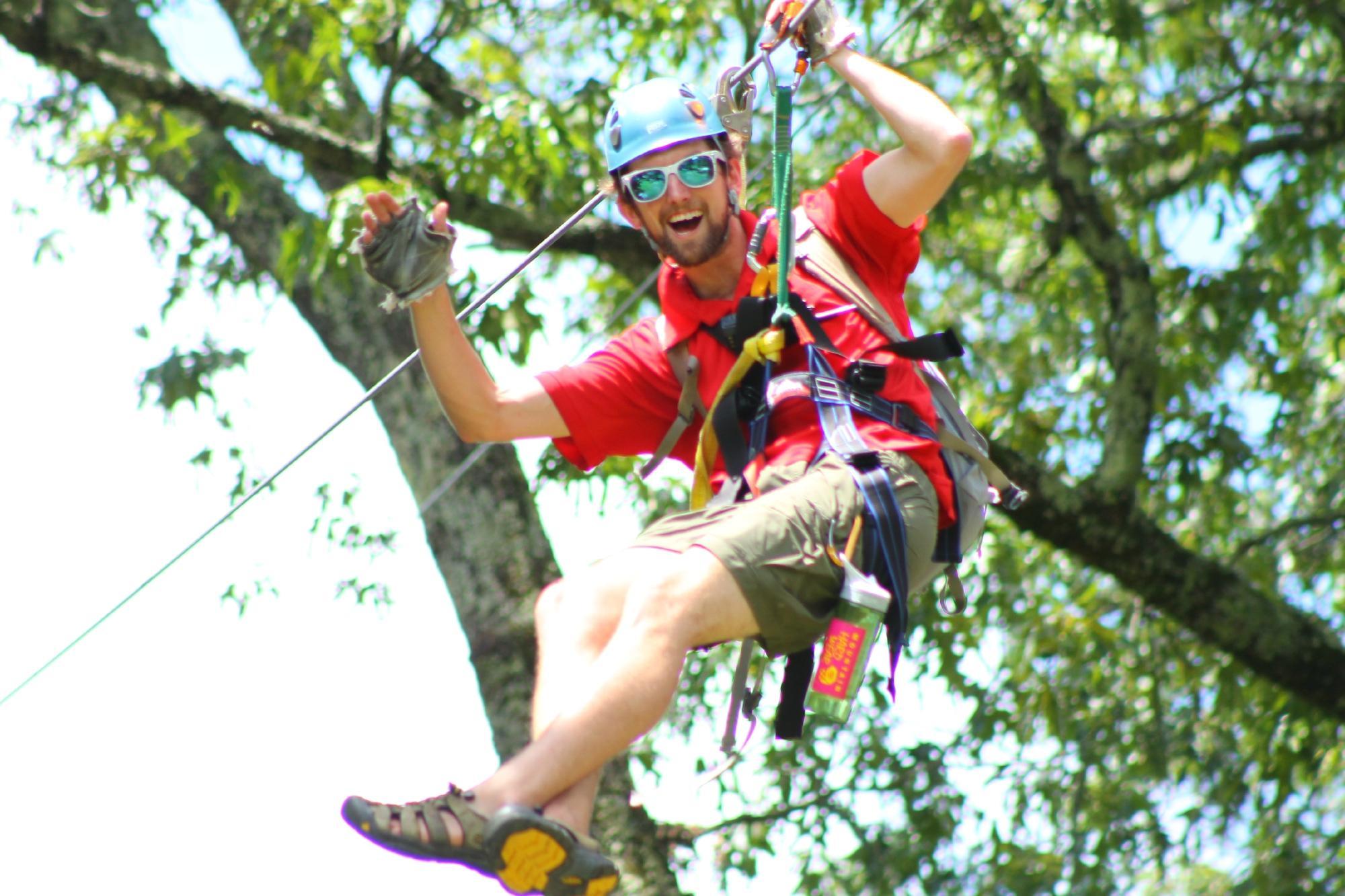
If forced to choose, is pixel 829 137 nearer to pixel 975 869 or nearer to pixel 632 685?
pixel 975 869

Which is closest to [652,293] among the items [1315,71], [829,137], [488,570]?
[488,570]

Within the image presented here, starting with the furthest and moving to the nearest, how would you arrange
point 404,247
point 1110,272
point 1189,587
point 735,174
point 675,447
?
point 1110,272 < point 1189,587 < point 675,447 < point 735,174 < point 404,247

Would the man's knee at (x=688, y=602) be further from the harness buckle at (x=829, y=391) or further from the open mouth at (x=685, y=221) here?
the open mouth at (x=685, y=221)

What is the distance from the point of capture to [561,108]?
536cm

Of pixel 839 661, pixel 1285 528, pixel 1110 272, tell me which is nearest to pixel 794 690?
pixel 839 661

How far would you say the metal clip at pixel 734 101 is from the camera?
128 inches

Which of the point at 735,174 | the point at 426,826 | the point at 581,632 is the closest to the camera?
the point at 426,826

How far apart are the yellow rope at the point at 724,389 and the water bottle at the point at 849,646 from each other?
1.31 ft

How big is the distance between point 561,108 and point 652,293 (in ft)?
2.21

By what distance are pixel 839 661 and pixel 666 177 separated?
0.96 metres

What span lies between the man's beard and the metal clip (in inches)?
9.5

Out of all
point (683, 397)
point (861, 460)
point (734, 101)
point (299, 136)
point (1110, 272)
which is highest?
point (299, 136)

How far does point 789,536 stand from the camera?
8.95ft

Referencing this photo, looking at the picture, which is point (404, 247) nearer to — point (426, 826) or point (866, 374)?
point (866, 374)
